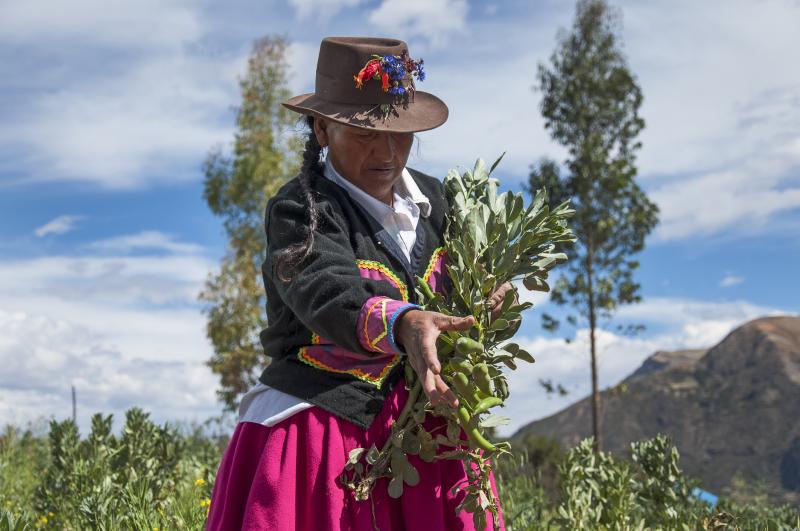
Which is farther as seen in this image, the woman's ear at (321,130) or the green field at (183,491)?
the green field at (183,491)

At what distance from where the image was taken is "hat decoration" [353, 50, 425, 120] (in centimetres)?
261

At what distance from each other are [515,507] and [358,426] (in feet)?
10.8

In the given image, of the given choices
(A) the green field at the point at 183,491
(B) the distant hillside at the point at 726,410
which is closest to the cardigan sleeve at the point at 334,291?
(A) the green field at the point at 183,491

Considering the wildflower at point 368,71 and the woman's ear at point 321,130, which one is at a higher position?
the wildflower at point 368,71

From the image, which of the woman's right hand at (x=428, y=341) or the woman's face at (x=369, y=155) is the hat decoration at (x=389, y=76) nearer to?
the woman's face at (x=369, y=155)

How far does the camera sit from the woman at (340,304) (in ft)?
7.88

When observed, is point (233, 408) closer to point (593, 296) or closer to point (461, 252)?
point (593, 296)

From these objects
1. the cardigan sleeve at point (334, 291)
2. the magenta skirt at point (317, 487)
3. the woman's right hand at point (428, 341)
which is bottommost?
the magenta skirt at point (317, 487)

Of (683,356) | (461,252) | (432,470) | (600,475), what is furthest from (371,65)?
(683,356)

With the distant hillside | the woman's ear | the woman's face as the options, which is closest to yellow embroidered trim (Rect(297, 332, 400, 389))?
the woman's face

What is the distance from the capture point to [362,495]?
7.84 feet

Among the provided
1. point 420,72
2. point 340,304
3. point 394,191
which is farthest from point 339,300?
point 420,72

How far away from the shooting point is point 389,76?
264 centimetres

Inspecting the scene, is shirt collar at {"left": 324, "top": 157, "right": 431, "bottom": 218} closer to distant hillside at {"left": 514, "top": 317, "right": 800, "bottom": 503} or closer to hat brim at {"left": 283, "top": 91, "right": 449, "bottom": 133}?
hat brim at {"left": 283, "top": 91, "right": 449, "bottom": 133}
